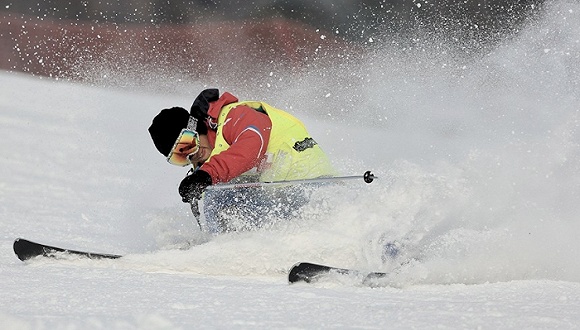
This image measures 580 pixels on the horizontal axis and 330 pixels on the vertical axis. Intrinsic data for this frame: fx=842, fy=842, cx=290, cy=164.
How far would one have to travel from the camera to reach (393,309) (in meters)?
2.69

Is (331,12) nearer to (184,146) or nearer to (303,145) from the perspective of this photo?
(303,145)

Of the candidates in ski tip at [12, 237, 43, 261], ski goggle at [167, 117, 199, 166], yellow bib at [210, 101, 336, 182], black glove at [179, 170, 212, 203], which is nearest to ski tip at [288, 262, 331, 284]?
black glove at [179, 170, 212, 203]

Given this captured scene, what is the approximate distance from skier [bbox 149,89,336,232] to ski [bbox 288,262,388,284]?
2.18ft

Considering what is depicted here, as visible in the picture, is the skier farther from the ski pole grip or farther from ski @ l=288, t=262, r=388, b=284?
ski @ l=288, t=262, r=388, b=284

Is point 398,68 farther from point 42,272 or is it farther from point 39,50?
point 42,272

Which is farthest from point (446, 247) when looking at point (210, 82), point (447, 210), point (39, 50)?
point (39, 50)

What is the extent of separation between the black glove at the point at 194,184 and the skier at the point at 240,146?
8 centimetres

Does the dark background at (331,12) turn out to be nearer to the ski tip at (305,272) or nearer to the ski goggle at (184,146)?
the ski goggle at (184,146)

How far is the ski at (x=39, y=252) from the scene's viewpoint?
11.9ft

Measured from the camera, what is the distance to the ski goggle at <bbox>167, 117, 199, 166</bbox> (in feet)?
12.6

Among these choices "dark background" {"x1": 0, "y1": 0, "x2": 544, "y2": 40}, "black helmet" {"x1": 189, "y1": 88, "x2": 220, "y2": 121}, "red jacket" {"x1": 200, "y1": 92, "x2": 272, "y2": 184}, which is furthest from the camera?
"dark background" {"x1": 0, "y1": 0, "x2": 544, "y2": 40}

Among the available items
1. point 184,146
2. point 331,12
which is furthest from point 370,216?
point 331,12

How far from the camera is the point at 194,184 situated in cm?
358

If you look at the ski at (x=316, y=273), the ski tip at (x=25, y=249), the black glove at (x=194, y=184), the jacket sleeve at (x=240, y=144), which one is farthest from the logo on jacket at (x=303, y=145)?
the ski tip at (x=25, y=249)
